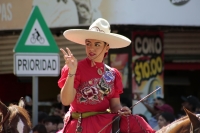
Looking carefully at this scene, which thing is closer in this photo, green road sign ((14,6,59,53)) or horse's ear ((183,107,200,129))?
horse's ear ((183,107,200,129))

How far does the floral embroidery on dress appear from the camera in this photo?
270 inches

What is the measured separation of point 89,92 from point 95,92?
0.07 meters

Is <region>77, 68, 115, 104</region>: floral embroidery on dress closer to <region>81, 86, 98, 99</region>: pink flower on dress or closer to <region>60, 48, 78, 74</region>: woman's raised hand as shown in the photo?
<region>81, 86, 98, 99</region>: pink flower on dress

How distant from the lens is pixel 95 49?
22.7 ft

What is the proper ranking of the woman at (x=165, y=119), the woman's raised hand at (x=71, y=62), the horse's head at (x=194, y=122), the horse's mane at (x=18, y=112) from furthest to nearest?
the woman at (x=165, y=119) < the horse's mane at (x=18, y=112) < the woman's raised hand at (x=71, y=62) < the horse's head at (x=194, y=122)

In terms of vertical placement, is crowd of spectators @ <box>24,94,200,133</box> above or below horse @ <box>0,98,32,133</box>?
below

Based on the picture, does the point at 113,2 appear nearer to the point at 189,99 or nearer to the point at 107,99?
the point at 189,99

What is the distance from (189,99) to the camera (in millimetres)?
13117

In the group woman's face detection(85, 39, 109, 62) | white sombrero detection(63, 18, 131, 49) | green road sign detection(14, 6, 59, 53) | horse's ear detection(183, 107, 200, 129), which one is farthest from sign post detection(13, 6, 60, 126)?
horse's ear detection(183, 107, 200, 129)

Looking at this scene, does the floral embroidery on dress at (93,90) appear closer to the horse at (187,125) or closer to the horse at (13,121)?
the horse at (187,125)

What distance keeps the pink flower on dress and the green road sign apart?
3041mm

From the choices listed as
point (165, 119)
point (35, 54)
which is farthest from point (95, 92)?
point (165, 119)

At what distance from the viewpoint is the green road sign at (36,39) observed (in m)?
9.87

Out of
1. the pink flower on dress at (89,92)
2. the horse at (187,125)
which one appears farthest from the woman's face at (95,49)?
the horse at (187,125)
